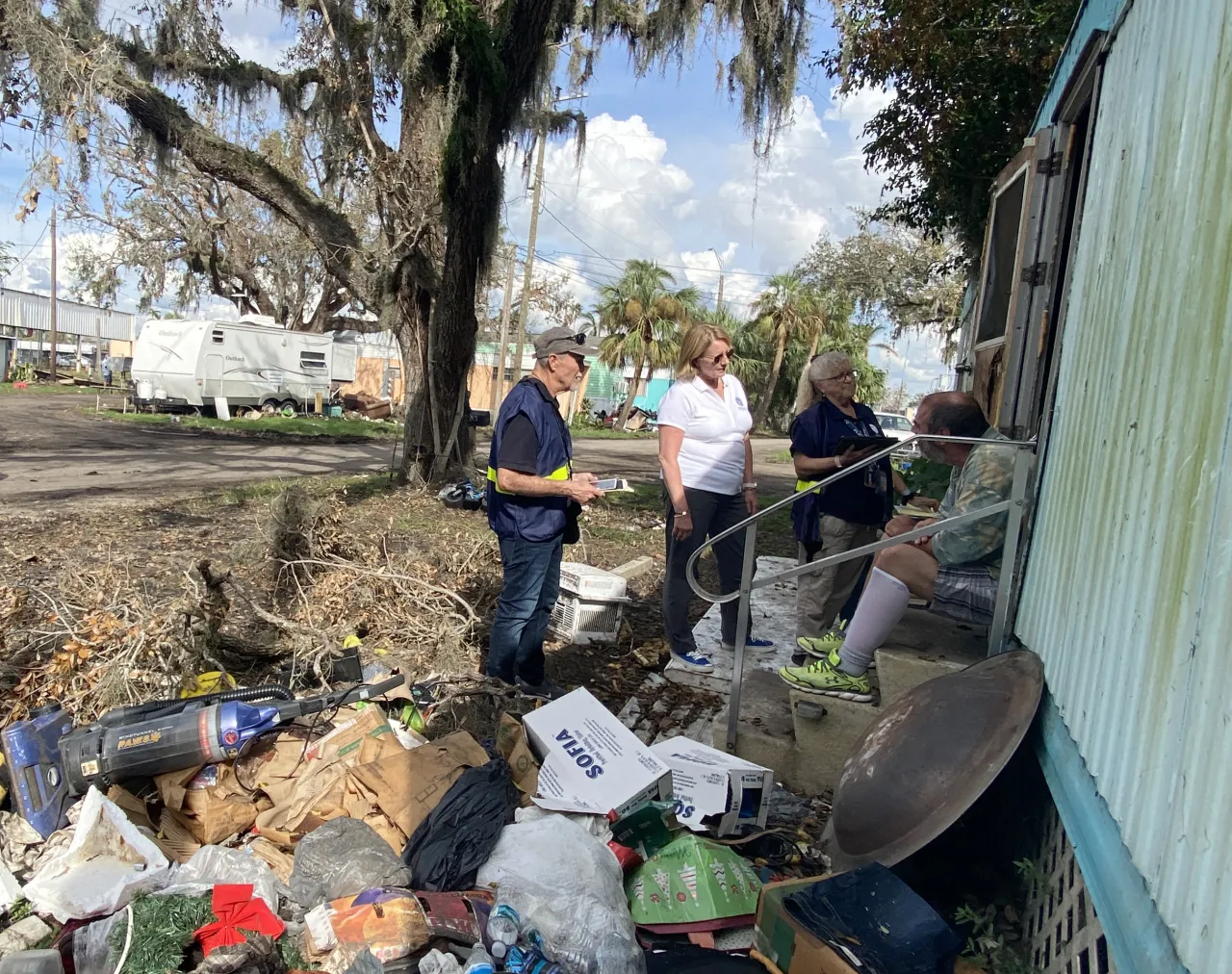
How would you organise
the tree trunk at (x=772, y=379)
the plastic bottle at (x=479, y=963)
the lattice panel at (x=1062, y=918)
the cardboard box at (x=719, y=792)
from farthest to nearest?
the tree trunk at (x=772, y=379) → the cardboard box at (x=719, y=792) → the plastic bottle at (x=479, y=963) → the lattice panel at (x=1062, y=918)

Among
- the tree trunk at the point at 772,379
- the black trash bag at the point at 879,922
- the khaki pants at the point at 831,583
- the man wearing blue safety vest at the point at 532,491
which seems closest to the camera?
the black trash bag at the point at 879,922

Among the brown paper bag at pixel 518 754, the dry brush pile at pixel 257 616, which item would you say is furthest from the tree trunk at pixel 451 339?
the brown paper bag at pixel 518 754

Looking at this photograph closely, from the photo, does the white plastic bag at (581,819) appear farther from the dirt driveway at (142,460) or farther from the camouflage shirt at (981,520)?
the dirt driveway at (142,460)

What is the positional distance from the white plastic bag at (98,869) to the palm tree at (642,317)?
32655 mm

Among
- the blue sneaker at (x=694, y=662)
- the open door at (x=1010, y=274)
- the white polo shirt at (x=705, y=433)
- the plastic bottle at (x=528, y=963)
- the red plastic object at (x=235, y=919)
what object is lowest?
the red plastic object at (x=235, y=919)

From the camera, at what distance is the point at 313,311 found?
29938 mm

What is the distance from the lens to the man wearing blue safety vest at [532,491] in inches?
150

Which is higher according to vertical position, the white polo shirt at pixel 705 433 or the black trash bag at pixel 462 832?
the white polo shirt at pixel 705 433

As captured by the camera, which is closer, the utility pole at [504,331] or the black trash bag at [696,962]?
the black trash bag at [696,962]

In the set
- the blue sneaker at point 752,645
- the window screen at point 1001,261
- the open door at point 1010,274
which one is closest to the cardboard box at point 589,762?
the blue sneaker at point 752,645

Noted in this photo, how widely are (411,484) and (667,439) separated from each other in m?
7.09

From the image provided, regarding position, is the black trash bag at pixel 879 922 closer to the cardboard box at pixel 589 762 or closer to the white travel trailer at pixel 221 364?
the cardboard box at pixel 589 762

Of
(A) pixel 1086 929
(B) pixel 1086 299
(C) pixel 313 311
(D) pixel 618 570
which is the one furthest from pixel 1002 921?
(C) pixel 313 311

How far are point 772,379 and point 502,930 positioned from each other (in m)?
39.9
